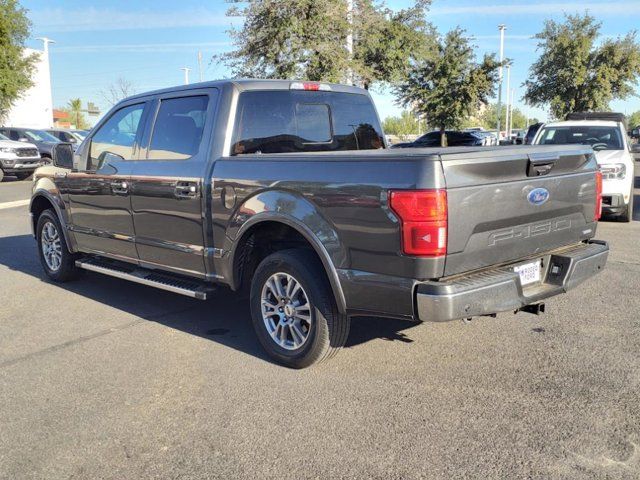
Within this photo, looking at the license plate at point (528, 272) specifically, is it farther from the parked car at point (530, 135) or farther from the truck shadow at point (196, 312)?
the parked car at point (530, 135)

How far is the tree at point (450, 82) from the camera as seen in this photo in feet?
96.0

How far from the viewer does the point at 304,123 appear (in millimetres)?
5168

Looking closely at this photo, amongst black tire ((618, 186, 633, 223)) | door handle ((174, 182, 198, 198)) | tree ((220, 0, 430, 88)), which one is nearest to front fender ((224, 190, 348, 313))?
door handle ((174, 182, 198, 198))

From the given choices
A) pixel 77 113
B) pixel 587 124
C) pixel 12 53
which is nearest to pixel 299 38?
pixel 587 124

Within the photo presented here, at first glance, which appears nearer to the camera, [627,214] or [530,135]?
[627,214]

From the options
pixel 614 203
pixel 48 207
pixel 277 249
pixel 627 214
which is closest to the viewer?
pixel 277 249

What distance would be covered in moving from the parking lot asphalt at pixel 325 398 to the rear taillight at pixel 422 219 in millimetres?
993

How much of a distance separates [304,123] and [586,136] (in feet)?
25.8

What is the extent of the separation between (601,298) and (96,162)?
5.08m

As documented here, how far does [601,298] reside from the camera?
5871mm

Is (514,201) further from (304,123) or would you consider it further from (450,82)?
(450,82)

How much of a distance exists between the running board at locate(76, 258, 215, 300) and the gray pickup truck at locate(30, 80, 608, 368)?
24 mm

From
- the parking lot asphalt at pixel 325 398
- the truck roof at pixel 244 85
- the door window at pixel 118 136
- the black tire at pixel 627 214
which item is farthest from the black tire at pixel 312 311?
the black tire at pixel 627 214

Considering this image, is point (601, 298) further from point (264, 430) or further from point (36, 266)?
point (36, 266)
